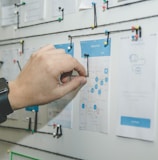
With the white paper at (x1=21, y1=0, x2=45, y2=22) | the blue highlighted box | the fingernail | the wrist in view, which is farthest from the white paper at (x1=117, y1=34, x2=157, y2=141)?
the white paper at (x1=21, y1=0, x2=45, y2=22)

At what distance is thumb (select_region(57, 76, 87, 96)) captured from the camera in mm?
1141

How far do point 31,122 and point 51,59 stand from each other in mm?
563

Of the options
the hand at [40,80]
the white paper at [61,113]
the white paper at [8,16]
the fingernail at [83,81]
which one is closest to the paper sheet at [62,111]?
the white paper at [61,113]

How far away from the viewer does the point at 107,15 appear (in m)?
1.21

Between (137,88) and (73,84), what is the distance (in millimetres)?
265

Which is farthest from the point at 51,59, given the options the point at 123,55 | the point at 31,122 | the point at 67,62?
the point at 31,122

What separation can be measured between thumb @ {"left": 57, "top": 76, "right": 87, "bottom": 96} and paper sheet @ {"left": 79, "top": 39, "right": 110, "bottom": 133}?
5cm

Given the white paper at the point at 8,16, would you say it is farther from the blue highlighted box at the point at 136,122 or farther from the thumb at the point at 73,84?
the blue highlighted box at the point at 136,122

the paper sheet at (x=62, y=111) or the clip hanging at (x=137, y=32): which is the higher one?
the clip hanging at (x=137, y=32)

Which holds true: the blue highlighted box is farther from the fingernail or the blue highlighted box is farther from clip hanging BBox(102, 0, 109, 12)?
clip hanging BBox(102, 0, 109, 12)

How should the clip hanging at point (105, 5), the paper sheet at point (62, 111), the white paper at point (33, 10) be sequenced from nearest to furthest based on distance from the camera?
the clip hanging at point (105, 5) < the paper sheet at point (62, 111) < the white paper at point (33, 10)

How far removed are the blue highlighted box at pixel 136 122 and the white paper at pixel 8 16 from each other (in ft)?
2.89

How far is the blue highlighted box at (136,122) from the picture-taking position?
1074 millimetres

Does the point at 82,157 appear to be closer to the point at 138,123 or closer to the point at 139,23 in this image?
the point at 138,123
